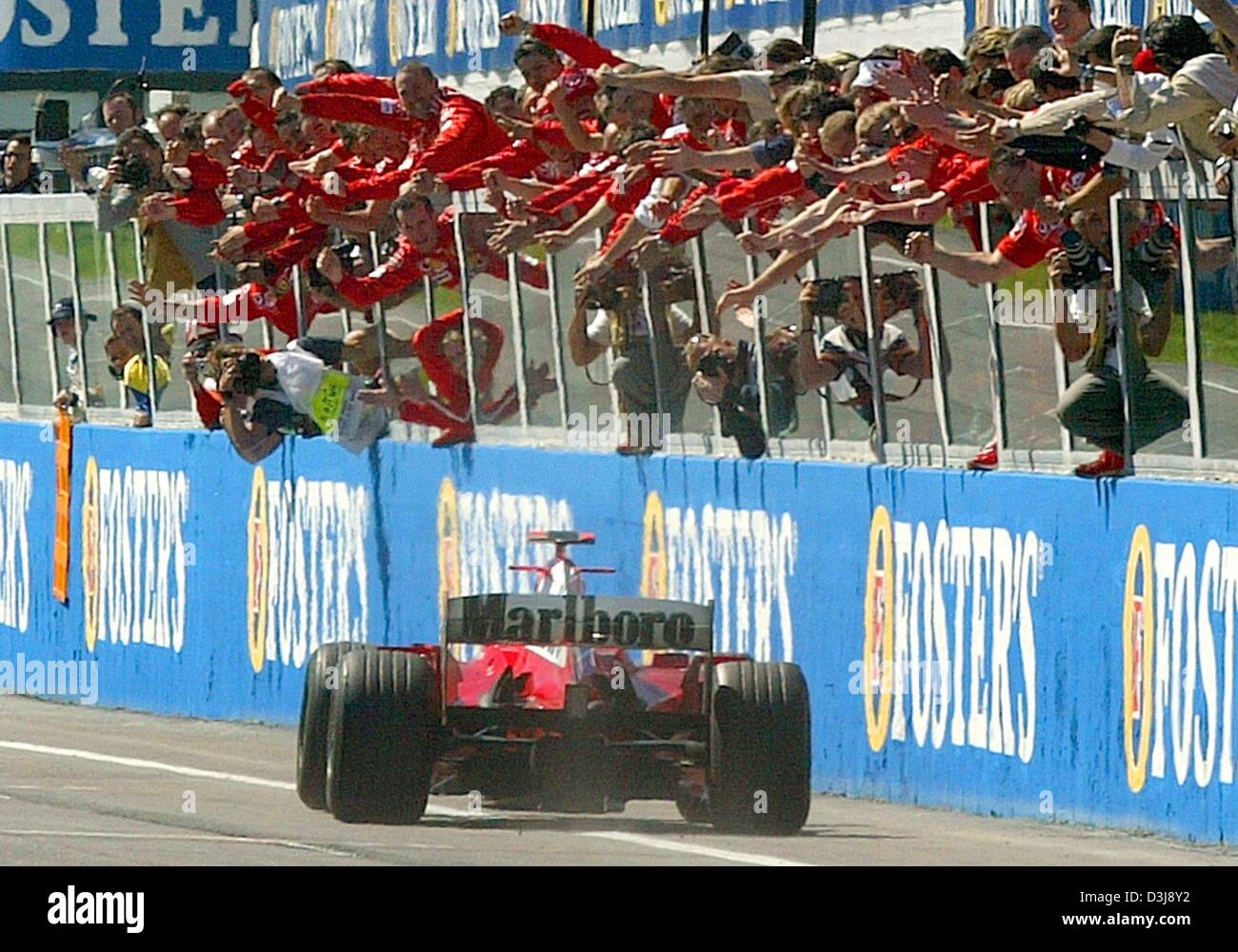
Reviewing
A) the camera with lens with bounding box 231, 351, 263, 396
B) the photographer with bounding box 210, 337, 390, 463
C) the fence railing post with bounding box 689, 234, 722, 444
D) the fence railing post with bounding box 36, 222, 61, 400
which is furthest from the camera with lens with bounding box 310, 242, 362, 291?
the fence railing post with bounding box 36, 222, 61, 400

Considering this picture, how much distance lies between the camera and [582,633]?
15312 millimetres

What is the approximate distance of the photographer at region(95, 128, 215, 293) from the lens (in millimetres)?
23234

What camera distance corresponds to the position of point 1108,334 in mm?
15516

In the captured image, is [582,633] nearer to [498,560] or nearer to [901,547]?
[901,547]

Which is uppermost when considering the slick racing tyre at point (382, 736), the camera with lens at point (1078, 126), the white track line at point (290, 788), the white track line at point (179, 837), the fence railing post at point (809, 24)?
the fence railing post at point (809, 24)

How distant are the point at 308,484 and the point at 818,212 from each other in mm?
7274

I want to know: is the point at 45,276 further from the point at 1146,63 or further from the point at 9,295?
the point at 1146,63

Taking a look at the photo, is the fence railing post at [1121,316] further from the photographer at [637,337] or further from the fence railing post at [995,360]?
the photographer at [637,337]

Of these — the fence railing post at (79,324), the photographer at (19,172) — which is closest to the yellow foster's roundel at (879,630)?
the fence railing post at (79,324)

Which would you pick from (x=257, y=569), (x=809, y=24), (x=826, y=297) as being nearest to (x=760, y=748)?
(x=826, y=297)

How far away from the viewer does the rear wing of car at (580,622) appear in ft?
50.0

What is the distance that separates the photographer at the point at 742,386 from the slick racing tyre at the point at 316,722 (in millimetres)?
3611

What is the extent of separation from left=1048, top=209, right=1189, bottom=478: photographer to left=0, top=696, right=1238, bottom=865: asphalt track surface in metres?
1.66
